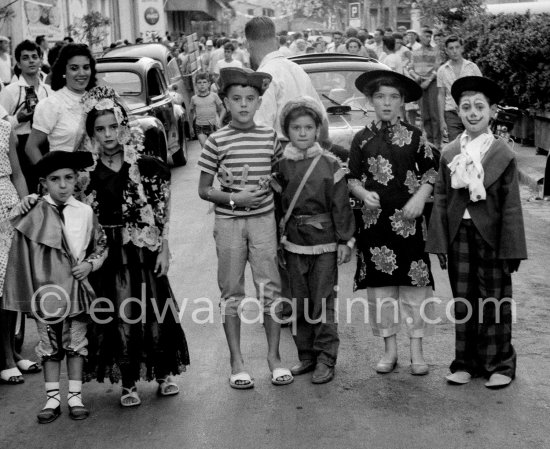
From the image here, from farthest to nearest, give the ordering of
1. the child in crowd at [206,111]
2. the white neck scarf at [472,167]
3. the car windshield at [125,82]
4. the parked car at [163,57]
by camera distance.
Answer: the parked car at [163,57] → the child in crowd at [206,111] → the car windshield at [125,82] → the white neck scarf at [472,167]

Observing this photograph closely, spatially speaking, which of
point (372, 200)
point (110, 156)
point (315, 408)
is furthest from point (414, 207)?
point (110, 156)

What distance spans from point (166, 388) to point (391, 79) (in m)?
2.23

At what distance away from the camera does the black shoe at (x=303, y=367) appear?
5848 mm

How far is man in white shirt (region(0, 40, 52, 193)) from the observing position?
7.25m

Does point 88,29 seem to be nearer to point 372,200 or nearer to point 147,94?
point 147,94

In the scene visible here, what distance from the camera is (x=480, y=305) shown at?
18.2 ft

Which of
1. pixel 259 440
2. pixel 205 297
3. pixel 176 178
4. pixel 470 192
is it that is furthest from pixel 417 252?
pixel 176 178

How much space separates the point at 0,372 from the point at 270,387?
1692mm

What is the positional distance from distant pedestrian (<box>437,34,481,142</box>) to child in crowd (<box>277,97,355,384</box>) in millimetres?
7901

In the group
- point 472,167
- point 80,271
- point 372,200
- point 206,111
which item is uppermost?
point 206,111

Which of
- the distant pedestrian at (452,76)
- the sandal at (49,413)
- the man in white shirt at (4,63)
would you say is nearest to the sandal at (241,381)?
the sandal at (49,413)

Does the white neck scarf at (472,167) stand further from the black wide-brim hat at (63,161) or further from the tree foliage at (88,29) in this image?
the tree foliage at (88,29)

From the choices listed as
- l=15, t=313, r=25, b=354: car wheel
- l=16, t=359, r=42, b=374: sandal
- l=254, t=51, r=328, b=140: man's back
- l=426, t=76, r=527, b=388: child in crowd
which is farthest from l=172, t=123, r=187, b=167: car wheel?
l=426, t=76, r=527, b=388: child in crowd

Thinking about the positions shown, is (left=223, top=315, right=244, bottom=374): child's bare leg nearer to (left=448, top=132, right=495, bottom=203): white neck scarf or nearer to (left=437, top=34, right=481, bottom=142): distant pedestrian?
(left=448, top=132, right=495, bottom=203): white neck scarf
